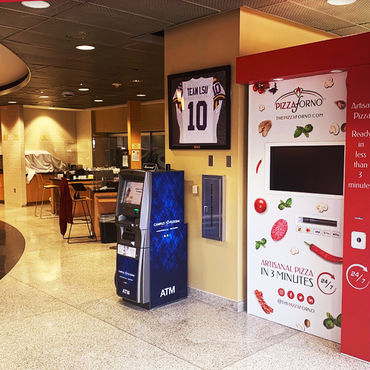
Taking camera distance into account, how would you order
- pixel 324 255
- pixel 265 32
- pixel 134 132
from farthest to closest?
pixel 134 132, pixel 265 32, pixel 324 255

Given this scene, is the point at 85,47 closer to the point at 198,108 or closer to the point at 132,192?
Result: the point at 198,108

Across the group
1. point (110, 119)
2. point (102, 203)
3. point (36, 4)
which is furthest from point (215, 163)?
point (110, 119)

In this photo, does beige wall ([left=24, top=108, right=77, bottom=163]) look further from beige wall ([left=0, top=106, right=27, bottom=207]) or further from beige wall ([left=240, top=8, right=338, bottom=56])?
beige wall ([left=240, top=8, right=338, bottom=56])

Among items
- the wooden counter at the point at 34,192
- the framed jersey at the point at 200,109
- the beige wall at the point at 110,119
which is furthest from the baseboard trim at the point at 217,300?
the beige wall at the point at 110,119

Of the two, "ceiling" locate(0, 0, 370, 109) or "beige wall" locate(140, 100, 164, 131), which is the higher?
"ceiling" locate(0, 0, 370, 109)

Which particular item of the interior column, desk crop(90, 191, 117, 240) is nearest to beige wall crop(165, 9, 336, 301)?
desk crop(90, 191, 117, 240)

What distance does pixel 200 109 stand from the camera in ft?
15.5

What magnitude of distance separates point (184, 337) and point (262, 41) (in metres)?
2.93

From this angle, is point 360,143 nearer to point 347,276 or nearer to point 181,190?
point 347,276

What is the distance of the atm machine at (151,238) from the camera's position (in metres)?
4.56

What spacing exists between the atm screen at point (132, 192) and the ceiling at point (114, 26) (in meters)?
1.64

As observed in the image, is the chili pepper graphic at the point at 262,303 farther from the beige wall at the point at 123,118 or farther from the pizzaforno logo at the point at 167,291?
the beige wall at the point at 123,118

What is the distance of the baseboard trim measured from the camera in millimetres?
4599

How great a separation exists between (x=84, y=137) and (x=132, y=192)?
10.5 metres
